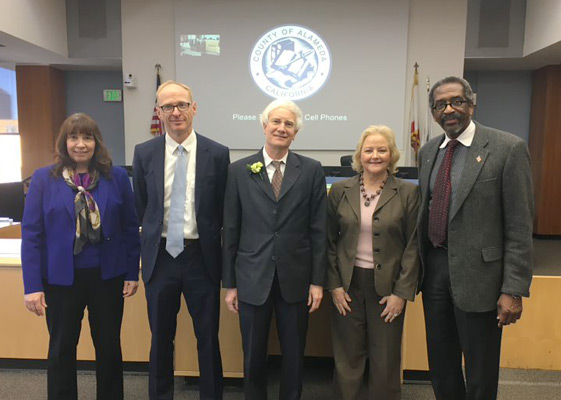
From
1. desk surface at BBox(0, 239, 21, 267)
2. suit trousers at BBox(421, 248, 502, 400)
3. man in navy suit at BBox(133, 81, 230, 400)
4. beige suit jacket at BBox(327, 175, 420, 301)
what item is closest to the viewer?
suit trousers at BBox(421, 248, 502, 400)

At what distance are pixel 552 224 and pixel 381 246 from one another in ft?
21.2

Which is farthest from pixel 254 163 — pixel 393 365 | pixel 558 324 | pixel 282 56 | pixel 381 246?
pixel 282 56

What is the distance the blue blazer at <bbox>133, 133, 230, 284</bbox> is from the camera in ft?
6.48

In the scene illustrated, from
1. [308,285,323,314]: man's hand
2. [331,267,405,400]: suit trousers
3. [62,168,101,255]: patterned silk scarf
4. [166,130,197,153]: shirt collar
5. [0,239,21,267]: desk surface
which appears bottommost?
[331,267,405,400]: suit trousers

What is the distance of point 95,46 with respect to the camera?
21.6 ft

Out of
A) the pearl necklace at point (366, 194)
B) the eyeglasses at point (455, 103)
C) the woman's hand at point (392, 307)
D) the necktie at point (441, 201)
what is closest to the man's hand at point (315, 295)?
the woman's hand at point (392, 307)

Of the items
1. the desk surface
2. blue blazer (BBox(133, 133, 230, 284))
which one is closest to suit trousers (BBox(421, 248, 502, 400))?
blue blazer (BBox(133, 133, 230, 284))

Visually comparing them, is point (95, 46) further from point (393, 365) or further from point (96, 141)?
point (393, 365)

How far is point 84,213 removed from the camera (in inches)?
74.3

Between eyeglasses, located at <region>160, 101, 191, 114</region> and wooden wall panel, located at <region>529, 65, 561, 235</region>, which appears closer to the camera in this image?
eyeglasses, located at <region>160, 101, 191, 114</region>

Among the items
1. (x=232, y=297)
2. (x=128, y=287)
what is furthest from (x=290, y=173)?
(x=128, y=287)

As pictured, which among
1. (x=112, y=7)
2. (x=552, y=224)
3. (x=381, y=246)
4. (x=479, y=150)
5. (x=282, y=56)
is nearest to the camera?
(x=479, y=150)

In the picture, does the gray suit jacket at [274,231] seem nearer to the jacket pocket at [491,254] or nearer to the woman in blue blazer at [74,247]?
the woman in blue blazer at [74,247]

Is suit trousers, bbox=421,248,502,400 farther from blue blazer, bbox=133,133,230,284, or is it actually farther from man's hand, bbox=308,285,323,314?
blue blazer, bbox=133,133,230,284
